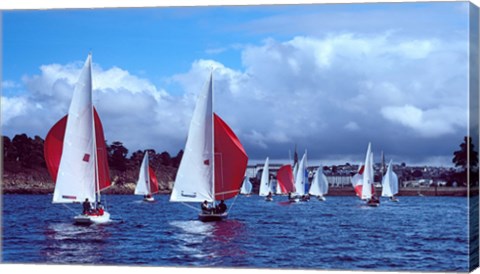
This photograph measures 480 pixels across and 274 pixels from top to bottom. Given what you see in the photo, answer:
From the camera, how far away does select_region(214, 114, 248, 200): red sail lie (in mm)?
22594

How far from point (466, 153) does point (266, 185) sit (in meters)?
6.37

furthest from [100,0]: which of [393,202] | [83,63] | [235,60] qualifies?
[393,202]

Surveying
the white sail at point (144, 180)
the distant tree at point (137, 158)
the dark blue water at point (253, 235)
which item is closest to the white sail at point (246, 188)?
the dark blue water at point (253, 235)

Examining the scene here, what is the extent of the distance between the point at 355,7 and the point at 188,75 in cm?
361

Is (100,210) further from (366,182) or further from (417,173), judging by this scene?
(417,173)

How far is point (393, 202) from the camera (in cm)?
2336

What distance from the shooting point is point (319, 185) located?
23.9m

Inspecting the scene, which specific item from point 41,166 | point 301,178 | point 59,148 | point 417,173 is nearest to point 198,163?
point 301,178

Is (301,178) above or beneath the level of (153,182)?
above


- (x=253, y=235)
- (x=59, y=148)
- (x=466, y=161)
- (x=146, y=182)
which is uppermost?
(x=59, y=148)

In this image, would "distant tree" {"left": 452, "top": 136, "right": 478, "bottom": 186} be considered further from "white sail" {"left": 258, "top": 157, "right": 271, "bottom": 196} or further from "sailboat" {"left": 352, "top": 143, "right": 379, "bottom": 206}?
"white sail" {"left": 258, "top": 157, "right": 271, "bottom": 196}

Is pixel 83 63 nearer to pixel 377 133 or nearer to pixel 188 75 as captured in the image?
pixel 188 75

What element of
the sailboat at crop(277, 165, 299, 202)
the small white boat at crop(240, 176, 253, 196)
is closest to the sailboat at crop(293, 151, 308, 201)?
the sailboat at crop(277, 165, 299, 202)

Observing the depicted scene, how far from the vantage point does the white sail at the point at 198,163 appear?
22734 millimetres
